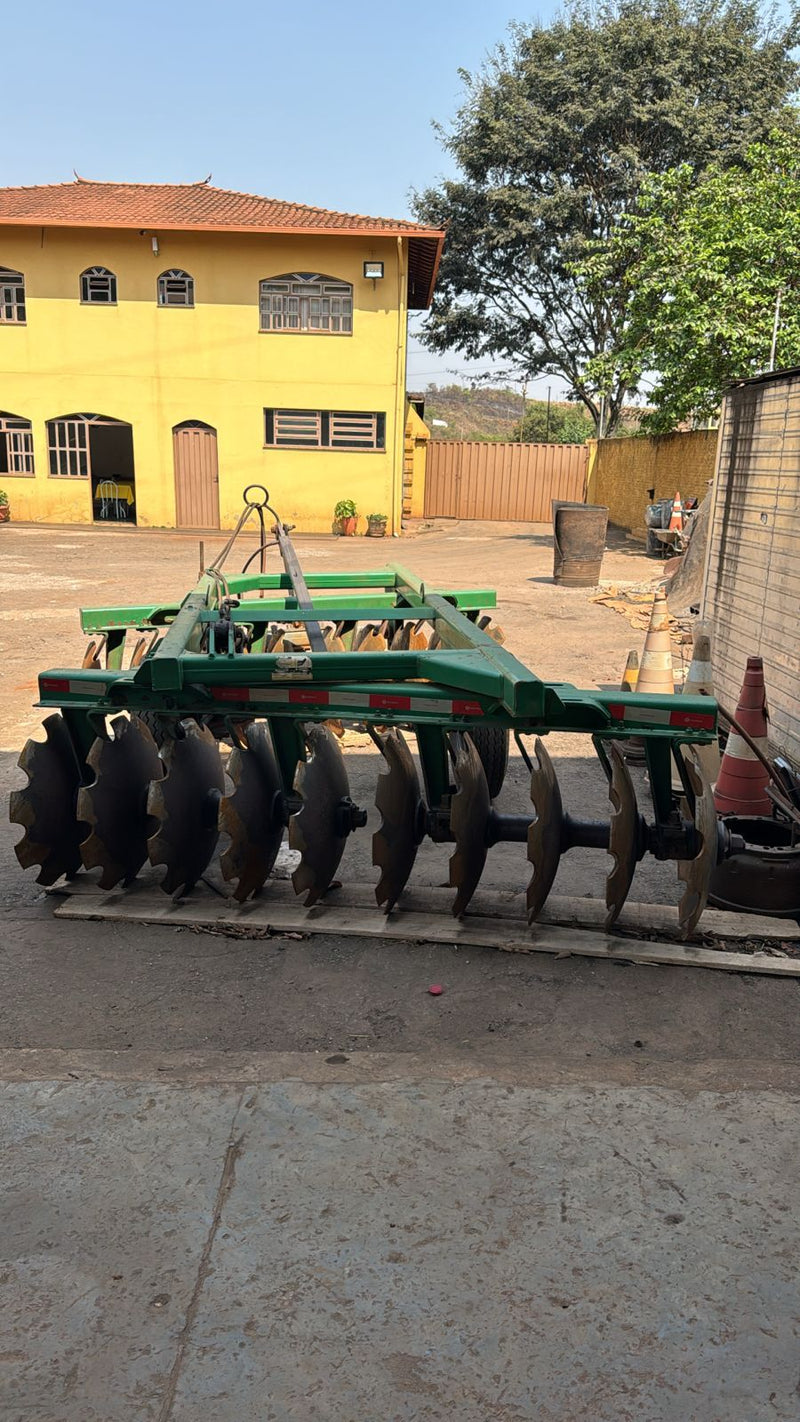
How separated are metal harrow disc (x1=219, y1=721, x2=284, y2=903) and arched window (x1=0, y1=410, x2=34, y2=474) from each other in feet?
73.5

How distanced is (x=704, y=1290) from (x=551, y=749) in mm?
4567

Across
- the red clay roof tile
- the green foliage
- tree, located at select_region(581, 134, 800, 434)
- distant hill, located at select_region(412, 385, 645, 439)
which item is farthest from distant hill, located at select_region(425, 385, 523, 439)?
tree, located at select_region(581, 134, 800, 434)

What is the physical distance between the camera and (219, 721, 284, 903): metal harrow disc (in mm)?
4039

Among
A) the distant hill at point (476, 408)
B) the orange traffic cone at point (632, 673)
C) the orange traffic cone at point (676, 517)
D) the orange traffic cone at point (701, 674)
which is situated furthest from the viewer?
the distant hill at point (476, 408)

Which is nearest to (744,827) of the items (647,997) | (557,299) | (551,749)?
(647,997)

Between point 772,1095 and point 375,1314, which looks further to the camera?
point 772,1095

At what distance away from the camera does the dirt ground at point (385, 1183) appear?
2008 mm

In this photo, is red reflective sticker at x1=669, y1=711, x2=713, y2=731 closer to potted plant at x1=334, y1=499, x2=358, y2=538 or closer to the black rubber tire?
the black rubber tire

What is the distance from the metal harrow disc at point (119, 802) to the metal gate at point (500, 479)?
25813mm

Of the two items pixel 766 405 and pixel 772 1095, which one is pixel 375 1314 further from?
pixel 766 405

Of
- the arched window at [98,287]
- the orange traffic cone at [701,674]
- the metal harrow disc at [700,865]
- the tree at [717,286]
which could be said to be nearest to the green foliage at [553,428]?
the arched window at [98,287]

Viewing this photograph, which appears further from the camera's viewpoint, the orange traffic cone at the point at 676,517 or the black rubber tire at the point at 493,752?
the orange traffic cone at the point at 676,517

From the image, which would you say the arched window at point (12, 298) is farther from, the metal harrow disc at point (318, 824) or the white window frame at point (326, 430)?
the metal harrow disc at point (318, 824)

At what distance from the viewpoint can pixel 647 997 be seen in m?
3.51
